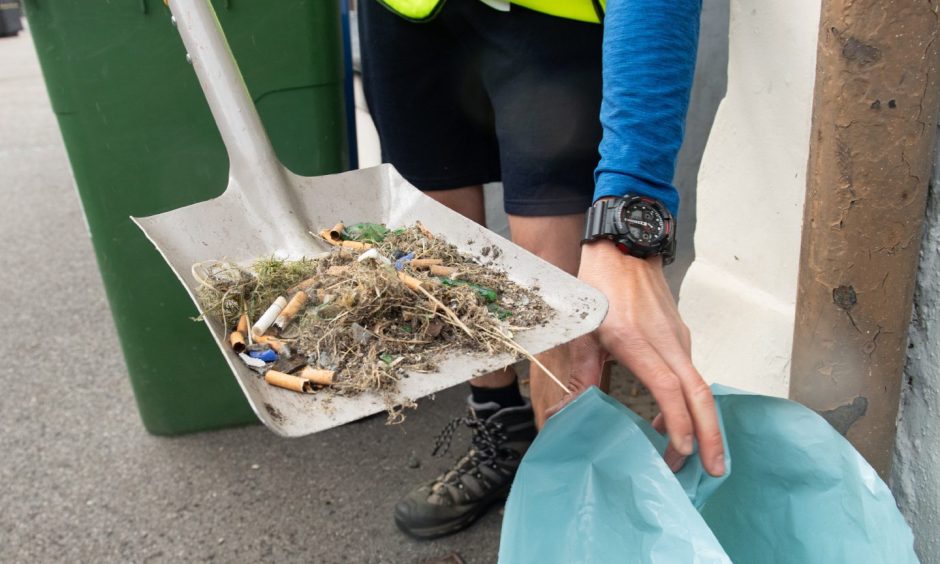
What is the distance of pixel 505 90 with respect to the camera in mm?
1318

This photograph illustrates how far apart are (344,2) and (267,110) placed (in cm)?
54

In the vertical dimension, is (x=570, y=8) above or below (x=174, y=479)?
above

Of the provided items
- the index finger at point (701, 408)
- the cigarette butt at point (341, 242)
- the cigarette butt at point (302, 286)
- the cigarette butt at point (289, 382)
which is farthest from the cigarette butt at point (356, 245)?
the index finger at point (701, 408)

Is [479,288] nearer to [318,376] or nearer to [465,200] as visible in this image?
[318,376]

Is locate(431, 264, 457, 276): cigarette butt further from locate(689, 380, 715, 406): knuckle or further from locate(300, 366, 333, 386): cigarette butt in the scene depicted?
locate(689, 380, 715, 406): knuckle

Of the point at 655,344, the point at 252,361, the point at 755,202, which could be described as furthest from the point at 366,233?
the point at 755,202

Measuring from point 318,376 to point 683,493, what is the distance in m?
0.43

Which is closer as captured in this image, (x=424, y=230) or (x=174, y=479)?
(x=424, y=230)

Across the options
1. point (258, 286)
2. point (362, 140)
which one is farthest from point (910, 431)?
point (362, 140)

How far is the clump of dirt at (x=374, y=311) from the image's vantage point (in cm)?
96

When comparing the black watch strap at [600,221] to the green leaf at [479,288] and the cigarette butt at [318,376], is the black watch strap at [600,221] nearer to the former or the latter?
the green leaf at [479,288]

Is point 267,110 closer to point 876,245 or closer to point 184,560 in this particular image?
point 184,560

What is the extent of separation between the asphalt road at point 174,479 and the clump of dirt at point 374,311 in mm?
805

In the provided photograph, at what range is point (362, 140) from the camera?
11.6ft
